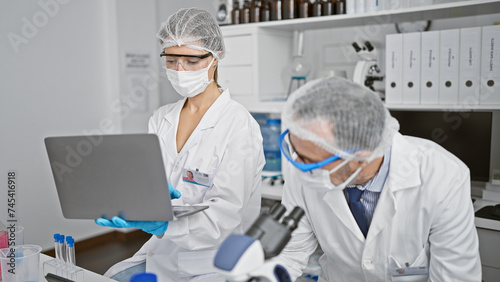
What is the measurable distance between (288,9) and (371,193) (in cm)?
166

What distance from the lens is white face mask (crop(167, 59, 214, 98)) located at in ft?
5.63

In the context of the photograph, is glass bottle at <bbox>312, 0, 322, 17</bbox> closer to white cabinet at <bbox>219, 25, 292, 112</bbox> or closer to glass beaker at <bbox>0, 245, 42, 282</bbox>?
white cabinet at <bbox>219, 25, 292, 112</bbox>

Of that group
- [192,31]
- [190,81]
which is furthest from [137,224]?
[192,31]

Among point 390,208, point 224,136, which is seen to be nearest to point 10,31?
point 224,136

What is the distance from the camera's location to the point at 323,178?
1103 mm

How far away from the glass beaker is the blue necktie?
88 cm

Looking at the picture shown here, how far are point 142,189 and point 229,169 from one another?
1.42 ft

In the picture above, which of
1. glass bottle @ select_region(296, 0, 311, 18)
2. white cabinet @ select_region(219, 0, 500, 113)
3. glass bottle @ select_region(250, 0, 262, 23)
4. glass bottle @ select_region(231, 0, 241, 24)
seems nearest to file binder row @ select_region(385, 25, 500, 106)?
white cabinet @ select_region(219, 0, 500, 113)

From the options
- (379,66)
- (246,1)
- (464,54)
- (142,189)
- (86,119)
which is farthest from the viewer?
(86,119)

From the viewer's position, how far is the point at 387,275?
49.6 inches

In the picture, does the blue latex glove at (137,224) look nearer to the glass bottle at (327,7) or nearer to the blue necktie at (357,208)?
the blue necktie at (357,208)

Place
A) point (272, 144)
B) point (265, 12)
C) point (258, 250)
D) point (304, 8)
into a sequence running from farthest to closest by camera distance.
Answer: point (272, 144) < point (265, 12) < point (304, 8) < point (258, 250)

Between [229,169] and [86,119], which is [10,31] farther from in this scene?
[229,169]

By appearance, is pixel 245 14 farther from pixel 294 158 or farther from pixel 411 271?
pixel 411 271
